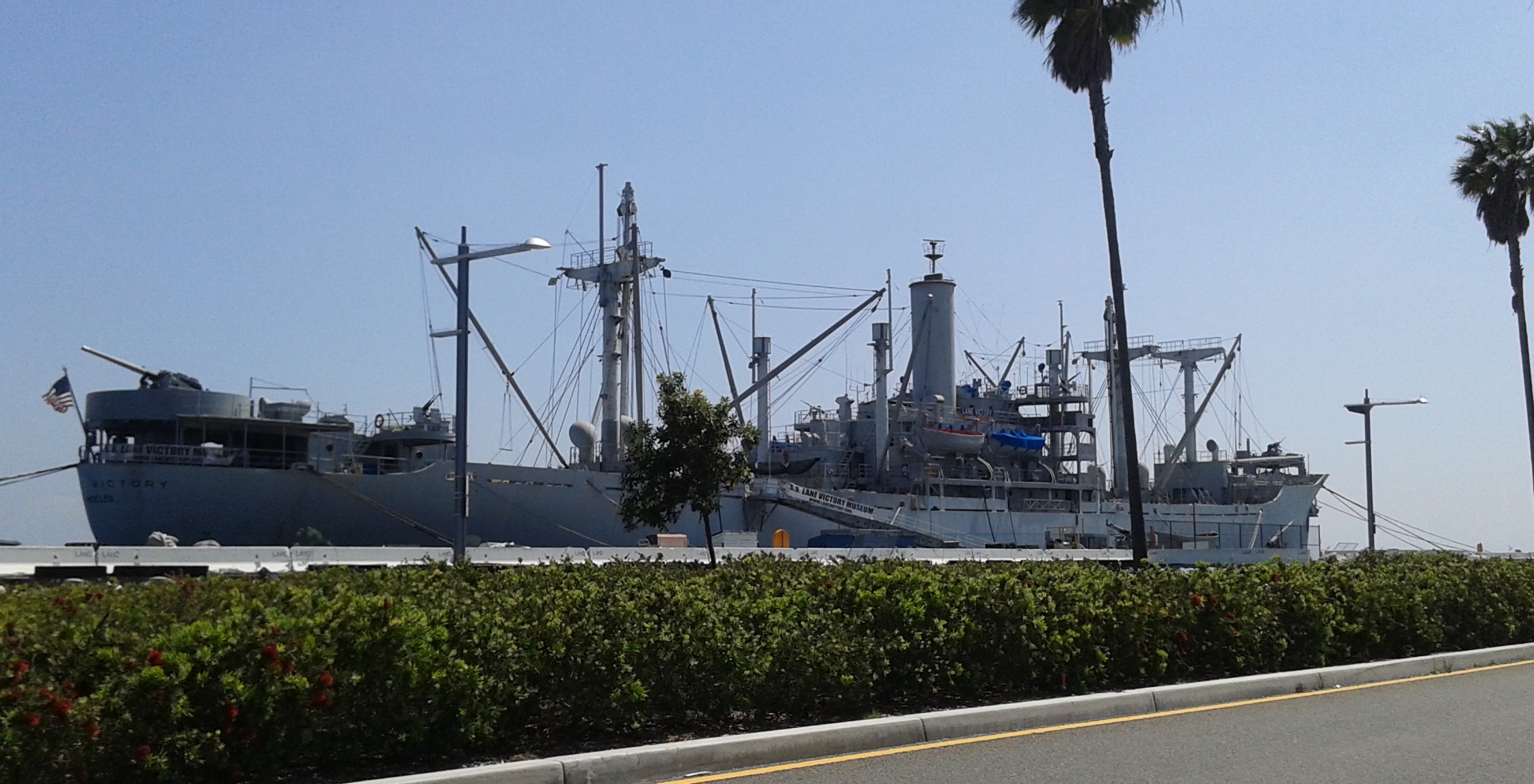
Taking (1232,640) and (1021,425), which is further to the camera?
(1021,425)

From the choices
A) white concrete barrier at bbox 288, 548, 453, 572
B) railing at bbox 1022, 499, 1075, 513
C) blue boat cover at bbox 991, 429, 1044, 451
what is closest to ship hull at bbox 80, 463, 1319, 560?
railing at bbox 1022, 499, 1075, 513

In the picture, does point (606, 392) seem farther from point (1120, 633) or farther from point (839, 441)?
point (1120, 633)

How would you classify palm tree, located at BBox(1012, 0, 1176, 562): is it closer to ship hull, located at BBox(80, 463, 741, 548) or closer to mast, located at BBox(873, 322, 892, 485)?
ship hull, located at BBox(80, 463, 741, 548)

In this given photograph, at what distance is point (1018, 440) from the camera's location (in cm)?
6284

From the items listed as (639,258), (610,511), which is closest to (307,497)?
(610,511)

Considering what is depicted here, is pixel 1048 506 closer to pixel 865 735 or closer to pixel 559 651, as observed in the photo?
pixel 865 735

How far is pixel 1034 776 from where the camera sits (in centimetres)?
902

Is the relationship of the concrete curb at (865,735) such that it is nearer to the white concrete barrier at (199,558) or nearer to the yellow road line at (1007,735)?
the yellow road line at (1007,735)

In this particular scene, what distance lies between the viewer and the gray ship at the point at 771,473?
130 feet

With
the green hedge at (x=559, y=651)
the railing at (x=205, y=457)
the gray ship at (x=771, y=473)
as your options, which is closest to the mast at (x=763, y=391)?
the gray ship at (x=771, y=473)

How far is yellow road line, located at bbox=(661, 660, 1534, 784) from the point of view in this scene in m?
9.02

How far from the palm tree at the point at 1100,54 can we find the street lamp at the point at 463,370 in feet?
38.4

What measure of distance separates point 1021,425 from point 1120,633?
5467cm

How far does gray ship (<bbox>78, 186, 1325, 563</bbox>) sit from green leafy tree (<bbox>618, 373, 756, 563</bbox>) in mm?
8937
